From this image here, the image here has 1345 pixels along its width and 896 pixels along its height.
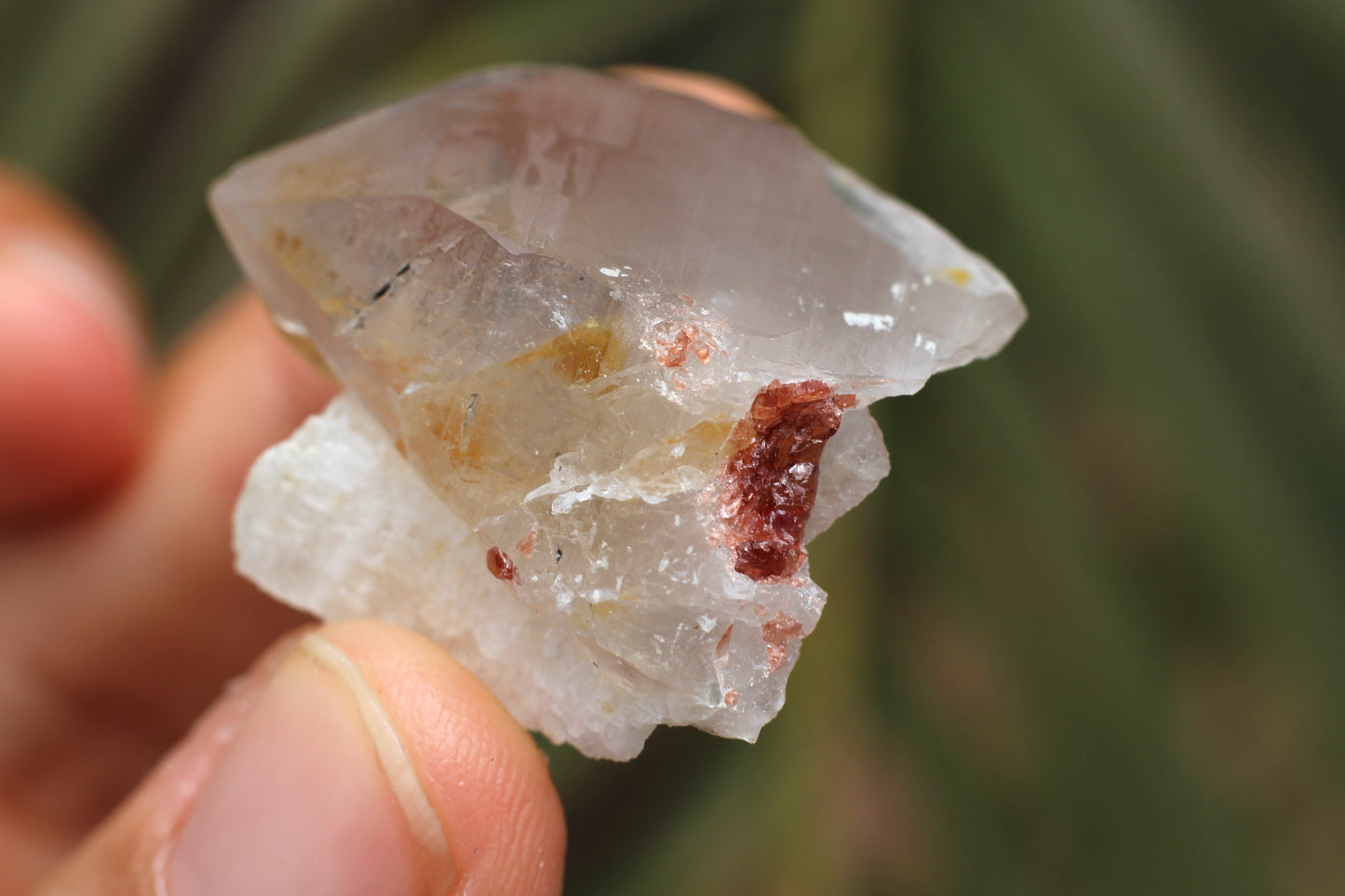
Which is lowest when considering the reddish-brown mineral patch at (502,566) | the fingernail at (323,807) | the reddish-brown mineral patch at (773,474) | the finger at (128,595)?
the finger at (128,595)

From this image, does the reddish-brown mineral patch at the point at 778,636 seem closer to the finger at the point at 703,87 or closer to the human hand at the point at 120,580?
the human hand at the point at 120,580

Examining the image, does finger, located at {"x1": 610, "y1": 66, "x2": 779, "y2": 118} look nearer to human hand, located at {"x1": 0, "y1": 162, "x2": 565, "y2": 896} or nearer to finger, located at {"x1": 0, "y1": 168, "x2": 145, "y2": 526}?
human hand, located at {"x1": 0, "y1": 162, "x2": 565, "y2": 896}

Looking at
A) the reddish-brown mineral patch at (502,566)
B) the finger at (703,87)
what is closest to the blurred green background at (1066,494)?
the finger at (703,87)

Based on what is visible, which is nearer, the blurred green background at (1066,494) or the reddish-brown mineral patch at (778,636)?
the reddish-brown mineral patch at (778,636)

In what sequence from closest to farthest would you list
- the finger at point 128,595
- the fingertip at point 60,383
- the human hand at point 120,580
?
the human hand at point 120,580
the fingertip at point 60,383
the finger at point 128,595

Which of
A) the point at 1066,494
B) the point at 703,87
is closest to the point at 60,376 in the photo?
the point at 703,87

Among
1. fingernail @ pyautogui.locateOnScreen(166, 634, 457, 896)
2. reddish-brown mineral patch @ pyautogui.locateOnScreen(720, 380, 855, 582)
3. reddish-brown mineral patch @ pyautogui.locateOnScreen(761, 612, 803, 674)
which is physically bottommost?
fingernail @ pyautogui.locateOnScreen(166, 634, 457, 896)

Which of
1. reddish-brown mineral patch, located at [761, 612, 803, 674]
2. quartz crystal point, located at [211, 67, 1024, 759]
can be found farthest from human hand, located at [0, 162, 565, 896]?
reddish-brown mineral patch, located at [761, 612, 803, 674]
